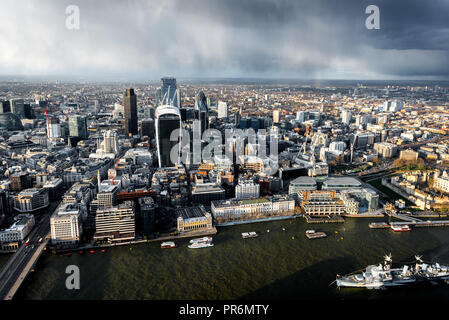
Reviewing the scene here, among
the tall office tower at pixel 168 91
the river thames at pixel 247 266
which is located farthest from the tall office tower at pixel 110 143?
the river thames at pixel 247 266

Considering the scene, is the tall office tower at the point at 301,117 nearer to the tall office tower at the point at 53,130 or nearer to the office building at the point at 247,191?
the office building at the point at 247,191

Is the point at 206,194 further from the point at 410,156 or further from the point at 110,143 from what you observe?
the point at 410,156

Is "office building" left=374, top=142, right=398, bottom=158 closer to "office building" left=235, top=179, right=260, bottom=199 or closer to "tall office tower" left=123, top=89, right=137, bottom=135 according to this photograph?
"office building" left=235, top=179, right=260, bottom=199

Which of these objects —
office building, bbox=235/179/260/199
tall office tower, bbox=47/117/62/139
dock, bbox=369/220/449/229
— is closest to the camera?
dock, bbox=369/220/449/229

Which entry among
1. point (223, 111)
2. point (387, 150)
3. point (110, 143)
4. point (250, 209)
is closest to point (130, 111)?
point (110, 143)

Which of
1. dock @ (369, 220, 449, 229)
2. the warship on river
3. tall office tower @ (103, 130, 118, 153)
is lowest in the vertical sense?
the warship on river

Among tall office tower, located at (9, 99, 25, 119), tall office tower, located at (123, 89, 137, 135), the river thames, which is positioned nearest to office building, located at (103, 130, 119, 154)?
tall office tower, located at (123, 89, 137, 135)
